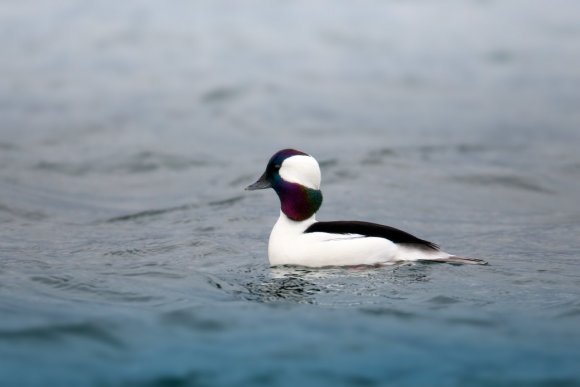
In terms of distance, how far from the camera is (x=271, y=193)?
1474 centimetres

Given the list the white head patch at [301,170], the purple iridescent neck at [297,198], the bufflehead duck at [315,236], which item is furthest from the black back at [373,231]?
the white head patch at [301,170]

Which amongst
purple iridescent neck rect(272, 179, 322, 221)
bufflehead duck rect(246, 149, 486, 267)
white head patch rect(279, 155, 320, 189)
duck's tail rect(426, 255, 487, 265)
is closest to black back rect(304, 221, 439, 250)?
bufflehead duck rect(246, 149, 486, 267)

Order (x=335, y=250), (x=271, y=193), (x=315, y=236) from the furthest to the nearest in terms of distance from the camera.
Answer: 1. (x=271, y=193)
2. (x=315, y=236)
3. (x=335, y=250)

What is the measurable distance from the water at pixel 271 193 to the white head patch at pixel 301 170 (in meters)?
0.80

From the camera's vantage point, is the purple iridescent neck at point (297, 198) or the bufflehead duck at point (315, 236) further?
the purple iridescent neck at point (297, 198)

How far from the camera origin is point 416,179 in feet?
50.1

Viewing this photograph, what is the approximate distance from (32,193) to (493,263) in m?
6.66

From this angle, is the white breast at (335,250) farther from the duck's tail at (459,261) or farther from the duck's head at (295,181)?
→ the duck's tail at (459,261)

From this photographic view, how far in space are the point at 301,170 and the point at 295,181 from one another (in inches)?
4.7

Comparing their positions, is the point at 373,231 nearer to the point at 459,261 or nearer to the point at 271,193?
the point at 459,261

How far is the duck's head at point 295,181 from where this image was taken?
9.59m

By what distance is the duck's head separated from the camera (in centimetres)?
959

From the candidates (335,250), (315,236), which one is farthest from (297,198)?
(335,250)

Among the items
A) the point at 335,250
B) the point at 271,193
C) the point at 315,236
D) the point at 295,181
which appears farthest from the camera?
the point at 271,193
